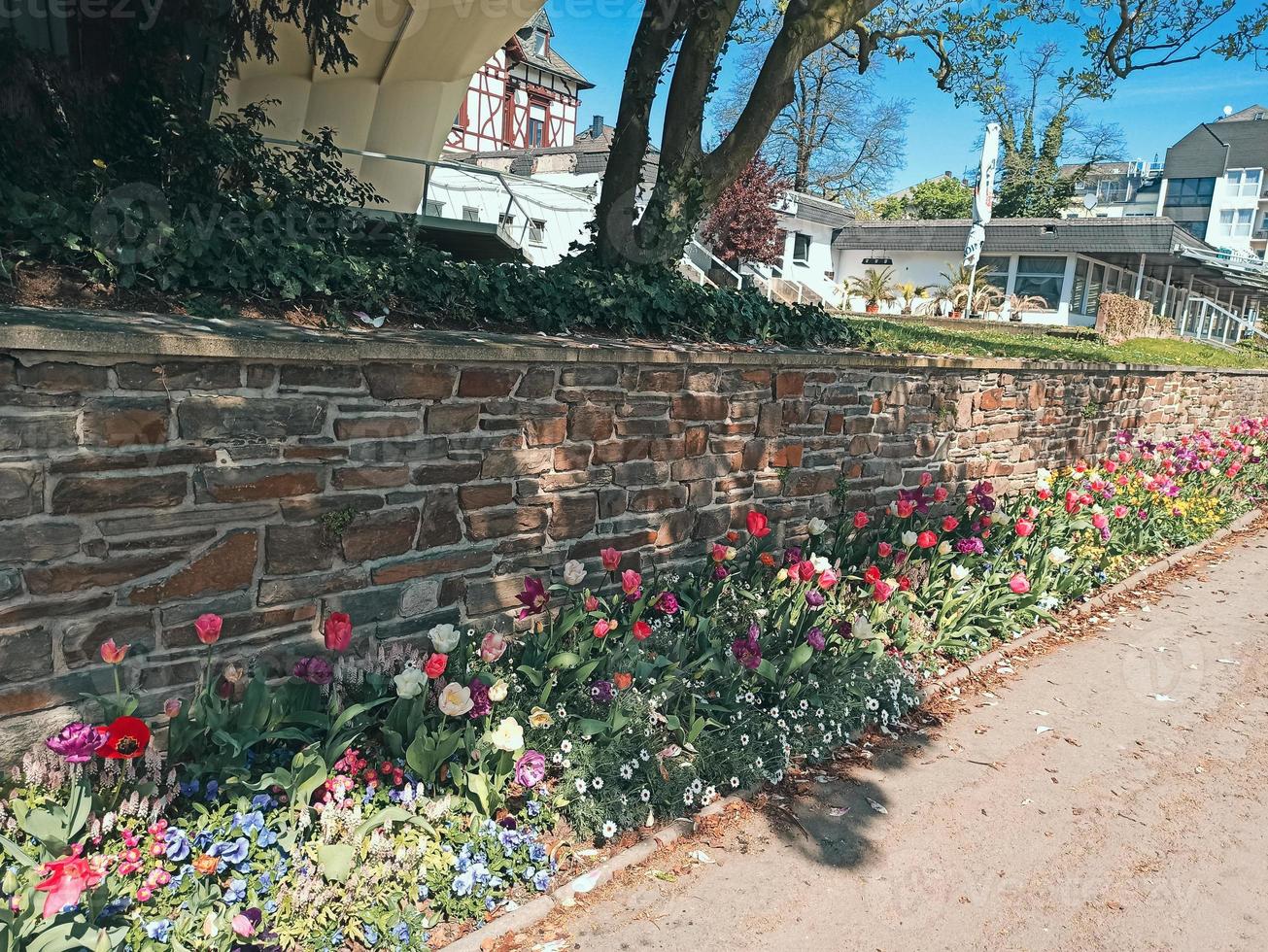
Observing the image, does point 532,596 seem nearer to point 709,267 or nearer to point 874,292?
point 709,267

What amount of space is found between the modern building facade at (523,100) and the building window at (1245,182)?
43528mm

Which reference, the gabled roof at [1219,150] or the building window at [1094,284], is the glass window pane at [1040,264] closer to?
the building window at [1094,284]

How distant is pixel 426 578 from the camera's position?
3.64 meters

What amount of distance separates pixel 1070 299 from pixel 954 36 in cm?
2498

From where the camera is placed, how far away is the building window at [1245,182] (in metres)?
50.4

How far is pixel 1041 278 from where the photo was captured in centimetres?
3084

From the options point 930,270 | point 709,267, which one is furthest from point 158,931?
point 930,270

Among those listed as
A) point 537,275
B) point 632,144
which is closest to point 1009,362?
point 632,144

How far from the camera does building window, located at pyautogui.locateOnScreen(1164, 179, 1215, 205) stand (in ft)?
172

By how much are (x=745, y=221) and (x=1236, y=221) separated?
42.8 m

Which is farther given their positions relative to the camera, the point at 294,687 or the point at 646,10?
the point at 646,10

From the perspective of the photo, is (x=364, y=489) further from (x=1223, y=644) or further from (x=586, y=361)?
(x=1223, y=644)

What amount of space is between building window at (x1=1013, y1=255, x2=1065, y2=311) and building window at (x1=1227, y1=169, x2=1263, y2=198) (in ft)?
99.6

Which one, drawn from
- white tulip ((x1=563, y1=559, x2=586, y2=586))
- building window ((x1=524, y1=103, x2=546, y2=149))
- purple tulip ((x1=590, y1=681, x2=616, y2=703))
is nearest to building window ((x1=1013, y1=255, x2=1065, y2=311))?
building window ((x1=524, y1=103, x2=546, y2=149))
